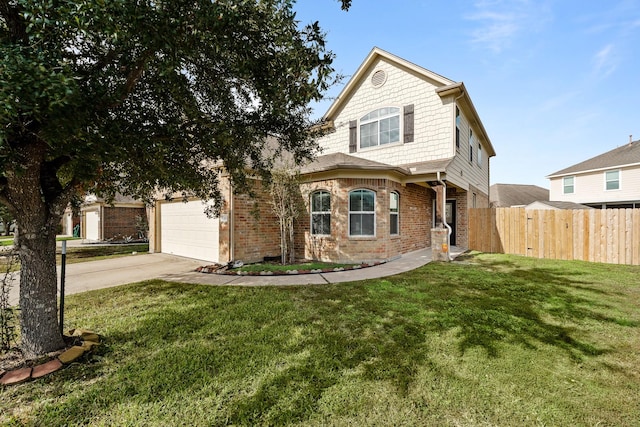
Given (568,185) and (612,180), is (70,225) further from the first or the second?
(612,180)

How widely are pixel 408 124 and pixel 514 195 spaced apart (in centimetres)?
3043

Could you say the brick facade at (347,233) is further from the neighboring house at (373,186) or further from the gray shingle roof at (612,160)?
the gray shingle roof at (612,160)

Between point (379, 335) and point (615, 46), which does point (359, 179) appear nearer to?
point (379, 335)

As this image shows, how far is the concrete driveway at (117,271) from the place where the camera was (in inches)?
260

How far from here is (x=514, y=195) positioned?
1316 inches

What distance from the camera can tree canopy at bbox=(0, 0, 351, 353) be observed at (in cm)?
225

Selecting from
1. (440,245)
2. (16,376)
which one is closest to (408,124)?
(440,245)

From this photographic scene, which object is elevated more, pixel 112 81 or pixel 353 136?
pixel 353 136

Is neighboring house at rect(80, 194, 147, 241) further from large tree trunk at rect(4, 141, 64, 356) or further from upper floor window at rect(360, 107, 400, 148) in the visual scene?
large tree trunk at rect(4, 141, 64, 356)

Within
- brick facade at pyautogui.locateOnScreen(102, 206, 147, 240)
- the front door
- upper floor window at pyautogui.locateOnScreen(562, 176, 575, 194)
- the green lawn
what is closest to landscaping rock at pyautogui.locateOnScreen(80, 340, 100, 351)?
the green lawn

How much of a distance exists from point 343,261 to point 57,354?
7.23m

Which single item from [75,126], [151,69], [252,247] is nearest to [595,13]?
[151,69]

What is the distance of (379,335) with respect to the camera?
3705mm

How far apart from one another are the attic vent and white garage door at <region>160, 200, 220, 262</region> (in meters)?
9.21
